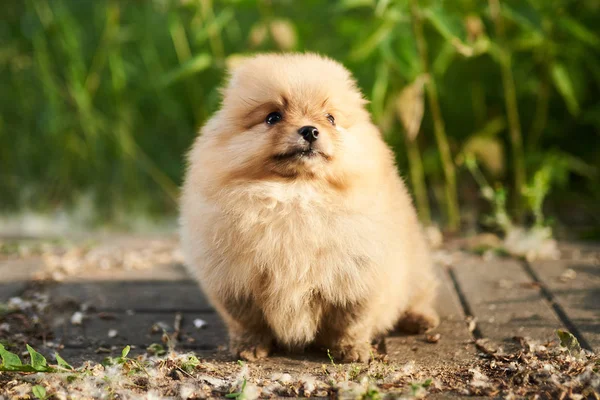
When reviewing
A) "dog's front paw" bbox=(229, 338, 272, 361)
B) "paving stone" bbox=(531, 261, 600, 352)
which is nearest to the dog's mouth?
"dog's front paw" bbox=(229, 338, 272, 361)

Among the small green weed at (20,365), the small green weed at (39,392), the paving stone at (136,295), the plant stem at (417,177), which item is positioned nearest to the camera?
the small green weed at (39,392)

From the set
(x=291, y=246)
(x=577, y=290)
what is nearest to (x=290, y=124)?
(x=291, y=246)

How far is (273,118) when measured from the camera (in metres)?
2.26

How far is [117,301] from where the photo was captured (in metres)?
3.15

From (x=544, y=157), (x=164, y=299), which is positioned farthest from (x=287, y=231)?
(x=544, y=157)

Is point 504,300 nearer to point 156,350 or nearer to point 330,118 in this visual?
point 330,118

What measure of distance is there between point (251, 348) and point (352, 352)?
36 centimetres

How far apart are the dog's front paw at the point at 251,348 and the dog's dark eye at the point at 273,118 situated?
782 millimetres

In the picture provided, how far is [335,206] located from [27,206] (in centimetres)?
369

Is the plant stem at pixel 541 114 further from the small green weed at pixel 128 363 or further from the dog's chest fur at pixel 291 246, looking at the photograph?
the small green weed at pixel 128 363

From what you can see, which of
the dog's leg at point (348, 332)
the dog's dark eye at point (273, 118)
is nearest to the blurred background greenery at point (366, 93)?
the dog's dark eye at point (273, 118)

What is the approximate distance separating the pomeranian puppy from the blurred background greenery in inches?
47.4

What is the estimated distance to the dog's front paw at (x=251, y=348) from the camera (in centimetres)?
242

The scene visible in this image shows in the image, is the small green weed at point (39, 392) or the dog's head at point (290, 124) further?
the dog's head at point (290, 124)
